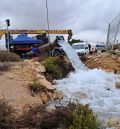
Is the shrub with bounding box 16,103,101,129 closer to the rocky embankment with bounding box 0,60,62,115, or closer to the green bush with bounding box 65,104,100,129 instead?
the green bush with bounding box 65,104,100,129

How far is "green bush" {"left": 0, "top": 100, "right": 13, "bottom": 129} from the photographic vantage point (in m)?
13.2

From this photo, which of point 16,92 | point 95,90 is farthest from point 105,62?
point 16,92

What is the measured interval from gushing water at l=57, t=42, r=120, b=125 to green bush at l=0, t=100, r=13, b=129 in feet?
12.3

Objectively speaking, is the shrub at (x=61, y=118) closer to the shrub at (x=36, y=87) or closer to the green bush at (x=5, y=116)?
the green bush at (x=5, y=116)

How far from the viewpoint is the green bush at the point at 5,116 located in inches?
518

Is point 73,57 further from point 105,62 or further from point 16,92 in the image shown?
point 16,92

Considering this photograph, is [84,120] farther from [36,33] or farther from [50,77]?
[36,33]

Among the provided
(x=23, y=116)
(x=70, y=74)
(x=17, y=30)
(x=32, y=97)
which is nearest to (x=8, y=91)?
(x=32, y=97)

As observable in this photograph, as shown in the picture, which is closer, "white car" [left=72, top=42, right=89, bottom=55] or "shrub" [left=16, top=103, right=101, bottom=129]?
"shrub" [left=16, top=103, right=101, bottom=129]

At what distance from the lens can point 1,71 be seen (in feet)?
75.3

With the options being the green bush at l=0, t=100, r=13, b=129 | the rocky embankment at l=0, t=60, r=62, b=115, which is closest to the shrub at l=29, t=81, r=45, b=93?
the rocky embankment at l=0, t=60, r=62, b=115

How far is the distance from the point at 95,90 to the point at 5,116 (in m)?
10.4

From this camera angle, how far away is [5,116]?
13.4 meters

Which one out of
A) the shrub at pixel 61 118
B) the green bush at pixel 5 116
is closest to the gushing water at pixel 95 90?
the shrub at pixel 61 118
